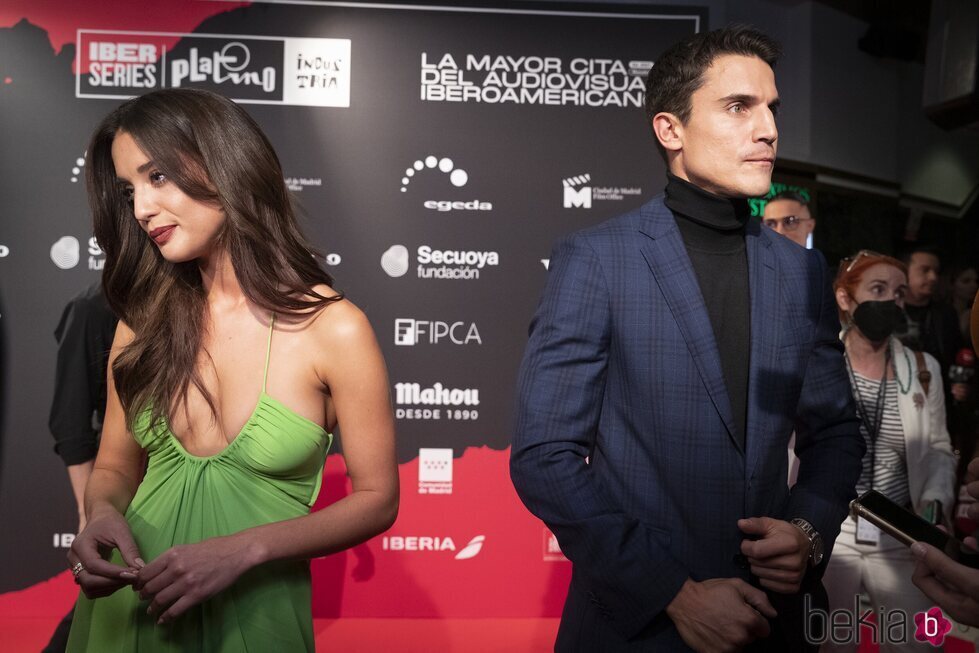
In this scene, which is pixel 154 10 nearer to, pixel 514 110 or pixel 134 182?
pixel 514 110

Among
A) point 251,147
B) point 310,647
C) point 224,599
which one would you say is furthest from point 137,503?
point 251,147

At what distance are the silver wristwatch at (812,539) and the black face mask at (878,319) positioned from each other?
208 centimetres

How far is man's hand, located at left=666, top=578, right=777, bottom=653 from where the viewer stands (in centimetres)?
143

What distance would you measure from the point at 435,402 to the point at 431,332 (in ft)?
1.04

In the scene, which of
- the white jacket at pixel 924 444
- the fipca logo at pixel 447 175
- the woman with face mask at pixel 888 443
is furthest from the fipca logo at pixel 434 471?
the white jacket at pixel 924 444

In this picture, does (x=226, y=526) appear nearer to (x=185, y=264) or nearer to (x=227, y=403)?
(x=227, y=403)

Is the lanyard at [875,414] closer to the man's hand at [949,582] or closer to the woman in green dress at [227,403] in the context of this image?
the man's hand at [949,582]

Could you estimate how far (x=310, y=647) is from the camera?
1716 millimetres

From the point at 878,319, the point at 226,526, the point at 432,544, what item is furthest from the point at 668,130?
the point at 432,544

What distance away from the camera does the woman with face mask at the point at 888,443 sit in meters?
3.24

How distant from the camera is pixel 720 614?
1.45 m

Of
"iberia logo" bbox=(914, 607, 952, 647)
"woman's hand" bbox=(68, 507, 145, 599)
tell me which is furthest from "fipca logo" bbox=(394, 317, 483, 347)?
"woman's hand" bbox=(68, 507, 145, 599)

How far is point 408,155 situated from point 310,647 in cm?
269

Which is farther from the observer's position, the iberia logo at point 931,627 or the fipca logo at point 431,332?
the fipca logo at point 431,332
